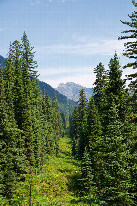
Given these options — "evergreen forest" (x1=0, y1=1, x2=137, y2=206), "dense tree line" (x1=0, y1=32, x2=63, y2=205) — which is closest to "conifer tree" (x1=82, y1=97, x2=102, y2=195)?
"evergreen forest" (x1=0, y1=1, x2=137, y2=206)

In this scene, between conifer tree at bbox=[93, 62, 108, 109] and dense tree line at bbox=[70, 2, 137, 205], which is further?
conifer tree at bbox=[93, 62, 108, 109]

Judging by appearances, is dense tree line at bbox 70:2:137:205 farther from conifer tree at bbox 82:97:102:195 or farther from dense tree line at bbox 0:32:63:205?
dense tree line at bbox 0:32:63:205

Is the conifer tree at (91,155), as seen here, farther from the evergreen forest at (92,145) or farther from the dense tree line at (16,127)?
the dense tree line at (16,127)

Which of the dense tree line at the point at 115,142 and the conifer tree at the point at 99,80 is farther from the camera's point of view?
the conifer tree at the point at 99,80

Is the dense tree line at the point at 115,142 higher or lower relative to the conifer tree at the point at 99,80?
lower

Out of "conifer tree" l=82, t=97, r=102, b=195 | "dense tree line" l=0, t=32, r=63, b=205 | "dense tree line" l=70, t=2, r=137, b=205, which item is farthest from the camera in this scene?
"conifer tree" l=82, t=97, r=102, b=195

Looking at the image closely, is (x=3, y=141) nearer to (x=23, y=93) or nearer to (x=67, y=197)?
→ (x=23, y=93)

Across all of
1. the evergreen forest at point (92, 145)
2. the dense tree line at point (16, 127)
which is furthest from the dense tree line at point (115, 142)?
the dense tree line at point (16, 127)

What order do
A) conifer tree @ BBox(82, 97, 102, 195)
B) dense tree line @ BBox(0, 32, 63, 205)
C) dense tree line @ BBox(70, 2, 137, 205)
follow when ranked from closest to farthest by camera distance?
dense tree line @ BBox(70, 2, 137, 205)
dense tree line @ BBox(0, 32, 63, 205)
conifer tree @ BBox(82, 97, 102, 195)

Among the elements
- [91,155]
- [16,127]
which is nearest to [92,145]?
[91,155]

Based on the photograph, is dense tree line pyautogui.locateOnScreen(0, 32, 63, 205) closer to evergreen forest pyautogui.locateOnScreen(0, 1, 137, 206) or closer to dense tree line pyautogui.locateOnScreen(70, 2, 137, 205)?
evergreen forest pyautogui.locateOnScreen(0, 1, 137, 206)

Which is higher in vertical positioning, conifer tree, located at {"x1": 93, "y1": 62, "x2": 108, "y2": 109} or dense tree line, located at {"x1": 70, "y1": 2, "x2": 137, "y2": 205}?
conifer tree, located at {"x1": 93, "y1": 62, "x2": 108, "y2": 109}

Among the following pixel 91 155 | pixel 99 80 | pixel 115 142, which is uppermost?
pixel 99 80

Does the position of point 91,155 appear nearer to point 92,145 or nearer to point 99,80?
point 92,145
